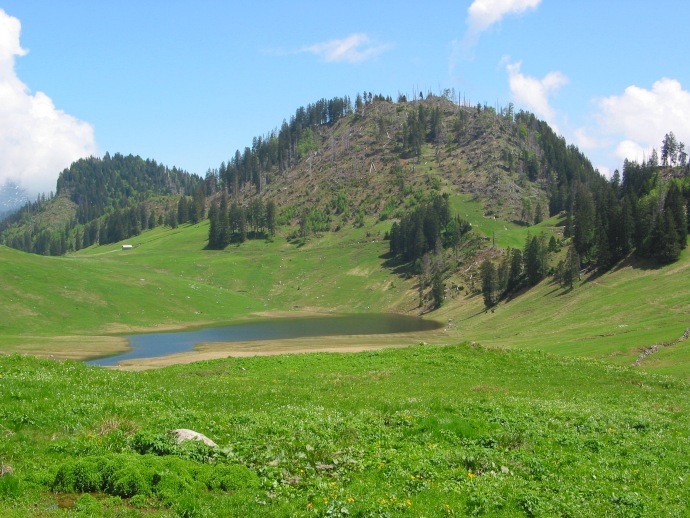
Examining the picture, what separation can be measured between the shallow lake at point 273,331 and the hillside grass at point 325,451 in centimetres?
5236

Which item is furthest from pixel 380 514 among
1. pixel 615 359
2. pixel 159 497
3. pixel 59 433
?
pixel 615 359

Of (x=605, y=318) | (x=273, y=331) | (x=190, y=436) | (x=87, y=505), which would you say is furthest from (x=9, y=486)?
(x=273, y=331)

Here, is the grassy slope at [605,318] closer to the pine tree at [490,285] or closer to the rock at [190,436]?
the pine tree at [490,285]

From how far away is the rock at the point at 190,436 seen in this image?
53.2 ft

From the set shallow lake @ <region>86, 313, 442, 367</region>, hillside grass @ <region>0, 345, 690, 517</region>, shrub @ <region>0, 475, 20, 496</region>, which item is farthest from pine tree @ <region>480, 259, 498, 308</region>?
shrub @ <region>0, 475, 20, 496</region>

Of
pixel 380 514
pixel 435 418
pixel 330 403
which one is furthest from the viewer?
pixel 330 403

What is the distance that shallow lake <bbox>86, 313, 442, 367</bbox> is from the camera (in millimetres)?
86575

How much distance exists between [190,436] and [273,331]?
10028 centimetres

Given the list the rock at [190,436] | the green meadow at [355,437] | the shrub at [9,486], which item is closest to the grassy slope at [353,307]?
the green meadow at [355,437]

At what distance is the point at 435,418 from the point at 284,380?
15.6m

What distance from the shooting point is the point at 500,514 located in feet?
43.1

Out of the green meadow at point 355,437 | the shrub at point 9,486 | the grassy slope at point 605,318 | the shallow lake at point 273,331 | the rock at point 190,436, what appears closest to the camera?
the shrub at point 9,486

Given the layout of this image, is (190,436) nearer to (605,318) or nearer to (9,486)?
(9,486)

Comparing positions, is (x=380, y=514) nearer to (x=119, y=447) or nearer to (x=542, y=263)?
(x=119, y=447)
